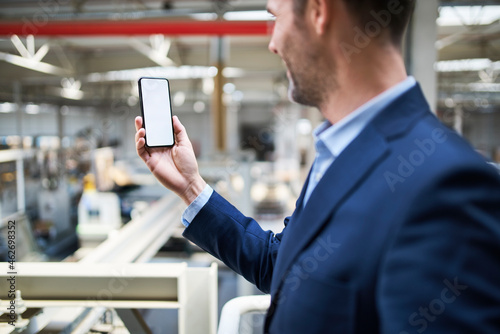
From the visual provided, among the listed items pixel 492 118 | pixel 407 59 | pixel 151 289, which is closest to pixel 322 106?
pixel 151 289

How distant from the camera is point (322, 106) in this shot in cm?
69

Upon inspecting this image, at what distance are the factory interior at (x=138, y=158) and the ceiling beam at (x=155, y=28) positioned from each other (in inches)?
0.5

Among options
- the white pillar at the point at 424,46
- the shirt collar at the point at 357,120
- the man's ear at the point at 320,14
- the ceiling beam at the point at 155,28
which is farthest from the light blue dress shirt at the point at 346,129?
the ceiling beam at the point at 155,28

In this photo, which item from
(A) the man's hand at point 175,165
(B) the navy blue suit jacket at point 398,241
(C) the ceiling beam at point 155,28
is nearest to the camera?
(B) the navy blue suit jacket at point 398,241

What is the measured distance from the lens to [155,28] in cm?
338

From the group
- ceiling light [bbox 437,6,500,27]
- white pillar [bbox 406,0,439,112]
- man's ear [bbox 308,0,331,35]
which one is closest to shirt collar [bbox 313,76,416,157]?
man's ear [bbox 308,0,331,35]

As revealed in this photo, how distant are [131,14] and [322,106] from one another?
201 inches

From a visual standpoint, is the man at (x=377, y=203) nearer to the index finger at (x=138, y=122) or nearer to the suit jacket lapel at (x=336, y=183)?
the suit jacket lapel at (x=336, y=183)

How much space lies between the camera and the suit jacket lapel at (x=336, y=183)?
56cm

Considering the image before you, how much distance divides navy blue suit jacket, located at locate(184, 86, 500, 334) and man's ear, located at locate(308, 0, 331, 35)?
0.17 m

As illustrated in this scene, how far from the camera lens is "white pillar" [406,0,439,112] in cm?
266

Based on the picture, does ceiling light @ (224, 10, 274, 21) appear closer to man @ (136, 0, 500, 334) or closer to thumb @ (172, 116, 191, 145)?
thumb @ (172, 116, 191, 145)

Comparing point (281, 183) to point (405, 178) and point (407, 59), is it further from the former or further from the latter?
point (405, 178)

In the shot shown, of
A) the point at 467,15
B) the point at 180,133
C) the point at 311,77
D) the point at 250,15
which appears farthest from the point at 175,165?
the point at 467,15
